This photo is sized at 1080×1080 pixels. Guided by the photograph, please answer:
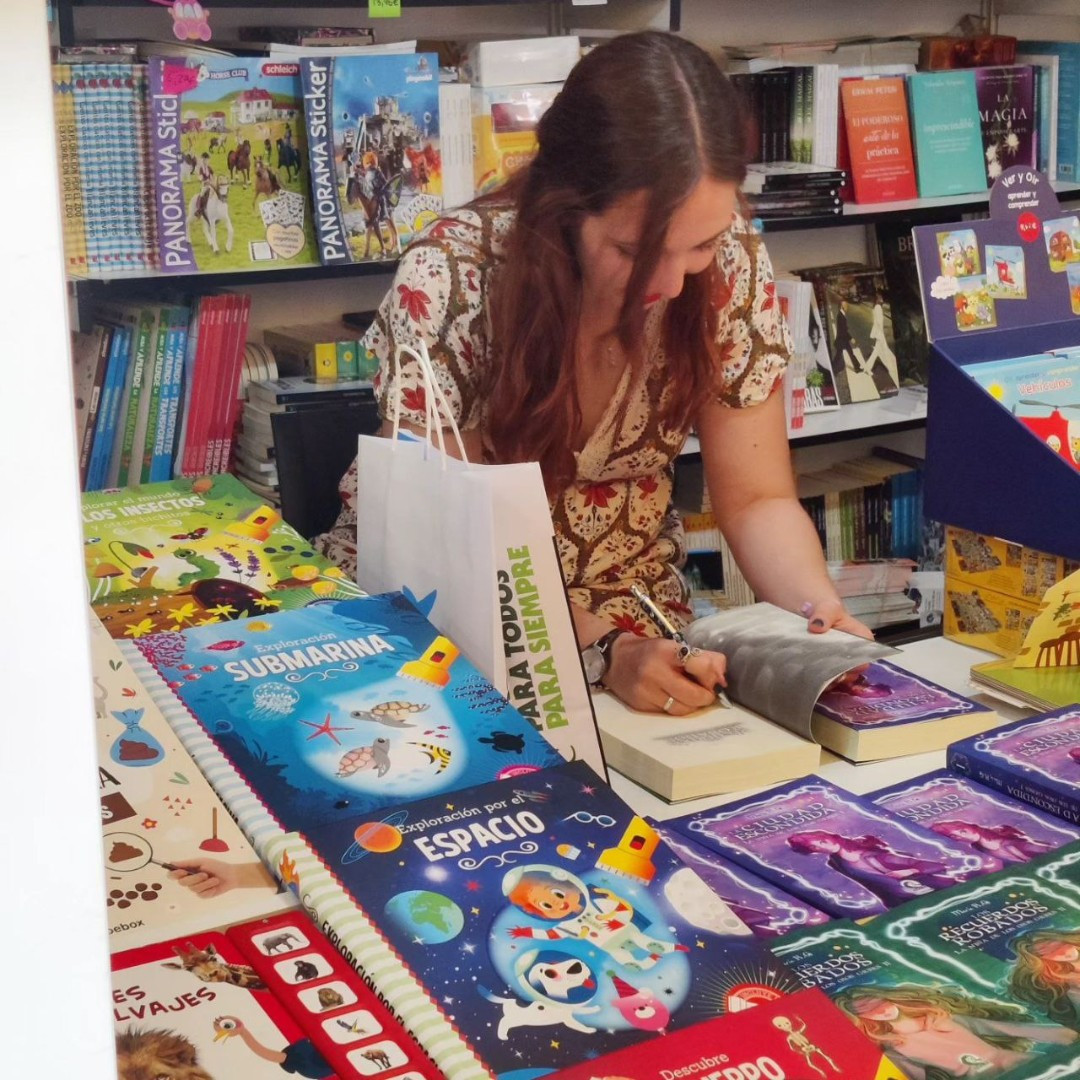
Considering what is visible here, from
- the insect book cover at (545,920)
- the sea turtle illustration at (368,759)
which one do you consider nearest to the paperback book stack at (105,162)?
the sea turtle illustration at (368,759)

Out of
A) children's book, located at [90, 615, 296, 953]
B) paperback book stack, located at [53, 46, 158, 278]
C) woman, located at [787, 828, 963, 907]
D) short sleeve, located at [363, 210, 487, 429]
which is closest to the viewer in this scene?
children's book, located at [90, 615, 296, 953]

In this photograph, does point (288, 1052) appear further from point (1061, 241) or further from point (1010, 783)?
point (1061, 241)

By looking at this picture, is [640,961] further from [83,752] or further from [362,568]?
[362,568]

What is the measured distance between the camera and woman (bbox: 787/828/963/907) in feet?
3.28

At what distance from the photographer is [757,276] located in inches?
72.7

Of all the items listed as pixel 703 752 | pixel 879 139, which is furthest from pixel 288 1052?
pixel 879 139

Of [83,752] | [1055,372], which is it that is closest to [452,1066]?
[83,752]

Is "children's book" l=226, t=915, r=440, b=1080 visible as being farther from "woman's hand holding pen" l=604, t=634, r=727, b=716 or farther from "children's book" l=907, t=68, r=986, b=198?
"children's book" l=907, t=68, r=986, b=198

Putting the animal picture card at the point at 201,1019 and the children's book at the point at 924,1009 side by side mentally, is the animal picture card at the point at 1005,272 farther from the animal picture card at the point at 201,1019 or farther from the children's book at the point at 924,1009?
the animal picture card at the point at 201,1019

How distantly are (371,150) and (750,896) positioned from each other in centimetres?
186

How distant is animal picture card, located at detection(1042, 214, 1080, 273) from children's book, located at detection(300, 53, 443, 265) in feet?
3.82

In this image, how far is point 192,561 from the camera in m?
1.28

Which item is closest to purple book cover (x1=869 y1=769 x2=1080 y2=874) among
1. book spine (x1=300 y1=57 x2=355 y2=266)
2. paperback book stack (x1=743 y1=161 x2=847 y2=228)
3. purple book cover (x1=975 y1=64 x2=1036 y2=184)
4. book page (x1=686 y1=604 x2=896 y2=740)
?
book page (x1=686 y1=604 x2=896 y2=740)

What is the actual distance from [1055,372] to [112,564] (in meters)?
1.10
